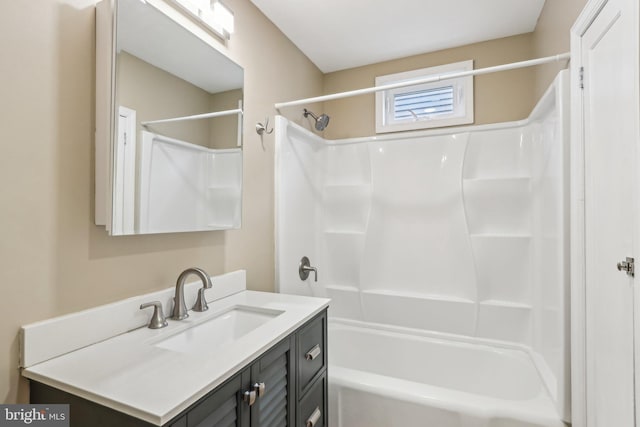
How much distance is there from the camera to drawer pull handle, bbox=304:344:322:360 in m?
1.36

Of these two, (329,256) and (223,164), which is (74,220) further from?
(329,256)

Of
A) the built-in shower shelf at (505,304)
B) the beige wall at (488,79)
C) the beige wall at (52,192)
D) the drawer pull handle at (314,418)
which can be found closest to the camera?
the beige wall at (52,192)

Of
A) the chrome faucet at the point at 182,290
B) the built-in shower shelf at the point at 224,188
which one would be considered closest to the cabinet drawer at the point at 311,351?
the chrome faucet at the point at 182,290

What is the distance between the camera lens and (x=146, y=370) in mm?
882

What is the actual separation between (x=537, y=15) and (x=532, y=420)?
2.32 metres

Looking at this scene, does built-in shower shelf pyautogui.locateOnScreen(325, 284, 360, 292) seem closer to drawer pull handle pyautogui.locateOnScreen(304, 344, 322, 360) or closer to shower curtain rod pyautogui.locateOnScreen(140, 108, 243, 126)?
drawer pull handle pyautogui.locateOnScreen(304, 344, 322, 360)

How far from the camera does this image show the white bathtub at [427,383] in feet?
4.88

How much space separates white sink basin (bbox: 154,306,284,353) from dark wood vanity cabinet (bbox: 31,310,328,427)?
228 mm

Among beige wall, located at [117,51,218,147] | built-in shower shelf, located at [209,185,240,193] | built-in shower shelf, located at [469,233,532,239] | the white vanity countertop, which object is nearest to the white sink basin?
the white vanity countertop

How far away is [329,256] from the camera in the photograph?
9.16 feet

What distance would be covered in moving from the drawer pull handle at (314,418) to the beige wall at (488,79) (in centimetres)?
210

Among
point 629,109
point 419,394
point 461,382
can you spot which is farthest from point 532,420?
point 629,109

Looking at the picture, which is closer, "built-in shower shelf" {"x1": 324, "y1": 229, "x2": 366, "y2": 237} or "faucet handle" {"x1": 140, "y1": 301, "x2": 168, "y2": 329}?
"faucet handle" {"x1": 140, "y1": 301, "x2": 168, "y2": 329}

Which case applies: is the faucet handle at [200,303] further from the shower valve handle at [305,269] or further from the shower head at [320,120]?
the shower head at [320,120]
